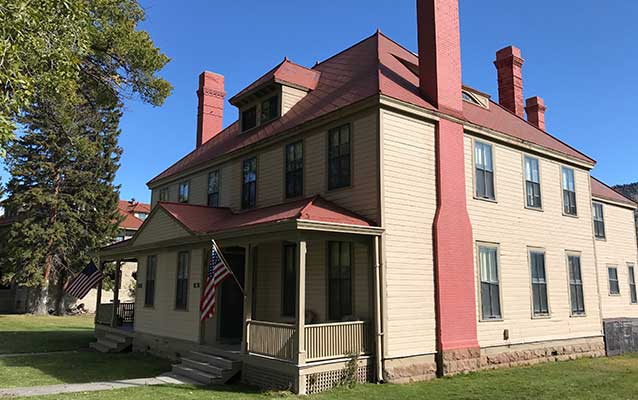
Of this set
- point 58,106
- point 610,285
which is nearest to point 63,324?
point 58,106

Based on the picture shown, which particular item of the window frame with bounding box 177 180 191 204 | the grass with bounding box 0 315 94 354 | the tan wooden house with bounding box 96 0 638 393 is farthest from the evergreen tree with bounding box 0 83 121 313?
Answer: the tan wooden house with bounding box 96 0 638 393

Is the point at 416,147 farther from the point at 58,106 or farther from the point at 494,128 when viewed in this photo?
the point at 58,106

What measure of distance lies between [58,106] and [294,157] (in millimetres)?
11149

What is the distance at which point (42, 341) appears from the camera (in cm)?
1834

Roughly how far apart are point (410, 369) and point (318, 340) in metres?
2.37

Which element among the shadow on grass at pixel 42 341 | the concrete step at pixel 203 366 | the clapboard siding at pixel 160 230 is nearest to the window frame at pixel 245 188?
the clapboard siding at pixel 160 230

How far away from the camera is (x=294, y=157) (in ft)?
45.3

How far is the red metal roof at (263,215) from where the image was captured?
416 inches

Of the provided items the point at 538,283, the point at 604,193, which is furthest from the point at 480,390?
the point at 604,193

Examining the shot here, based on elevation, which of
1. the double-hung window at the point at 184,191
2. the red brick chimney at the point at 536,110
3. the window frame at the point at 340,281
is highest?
the red brick chimney at the point at 536,110

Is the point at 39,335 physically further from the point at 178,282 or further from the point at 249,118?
the point at 249,118

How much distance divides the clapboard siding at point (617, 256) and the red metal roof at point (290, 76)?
1364cm

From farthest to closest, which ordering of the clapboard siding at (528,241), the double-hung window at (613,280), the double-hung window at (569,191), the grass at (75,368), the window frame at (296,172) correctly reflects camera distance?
the double-hung window at (613,280)
the double-hung window at (569,191)
the window frame at (296,172)
the clapboard siding at (528,241)
the grass at (75,368)

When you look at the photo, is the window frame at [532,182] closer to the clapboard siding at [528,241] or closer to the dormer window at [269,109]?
the clapboard siding at [528,241]
